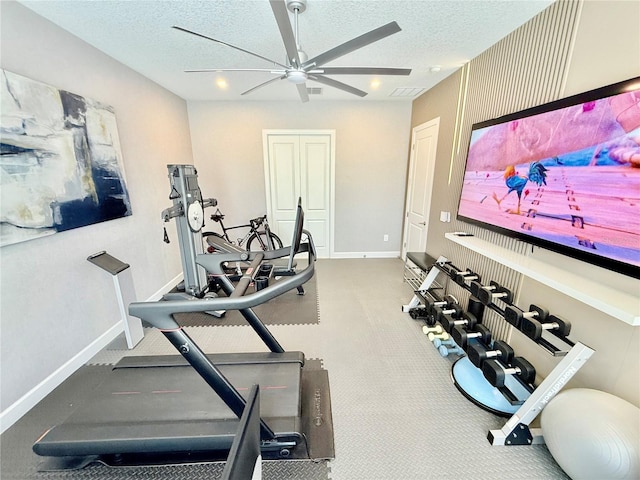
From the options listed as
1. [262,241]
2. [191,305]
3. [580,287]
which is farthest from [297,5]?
[262,241]

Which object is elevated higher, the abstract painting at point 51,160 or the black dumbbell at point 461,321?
the abstract painting at point 51,160

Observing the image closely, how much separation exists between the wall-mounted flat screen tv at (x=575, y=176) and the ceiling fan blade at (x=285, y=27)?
170 centimetres

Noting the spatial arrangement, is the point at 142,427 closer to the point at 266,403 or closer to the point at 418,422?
the point at 266,403

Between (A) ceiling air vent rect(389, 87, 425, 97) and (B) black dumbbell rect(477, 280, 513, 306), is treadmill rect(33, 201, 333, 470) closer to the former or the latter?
(B) black dumbbell rect(477, 280, 513, 306)

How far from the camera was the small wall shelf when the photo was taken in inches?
46.0

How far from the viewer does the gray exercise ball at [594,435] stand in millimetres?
1139

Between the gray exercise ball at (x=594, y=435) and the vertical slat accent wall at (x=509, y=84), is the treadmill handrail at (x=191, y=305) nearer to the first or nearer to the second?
the gray exercise ball at (x=594, y=435)

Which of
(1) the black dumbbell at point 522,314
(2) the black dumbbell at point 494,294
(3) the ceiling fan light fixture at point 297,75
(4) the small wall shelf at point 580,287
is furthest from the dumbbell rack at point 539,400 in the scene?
(3) the ceiling fan light fixture at point 297,75

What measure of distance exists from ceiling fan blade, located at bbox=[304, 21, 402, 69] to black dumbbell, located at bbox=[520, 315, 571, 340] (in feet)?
6.28

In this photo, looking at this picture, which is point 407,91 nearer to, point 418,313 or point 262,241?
point 418,313

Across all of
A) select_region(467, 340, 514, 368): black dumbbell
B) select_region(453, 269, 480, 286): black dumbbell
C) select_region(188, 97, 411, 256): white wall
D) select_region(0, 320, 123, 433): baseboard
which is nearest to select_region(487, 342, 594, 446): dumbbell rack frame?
select_region(467, 340, 514, 368): black dumbbell

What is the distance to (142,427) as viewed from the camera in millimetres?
1461

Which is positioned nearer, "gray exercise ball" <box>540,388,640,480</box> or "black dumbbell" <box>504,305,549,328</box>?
"gray exercise ball" <box>540,388,640,480</box>

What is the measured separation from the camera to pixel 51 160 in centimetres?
195
